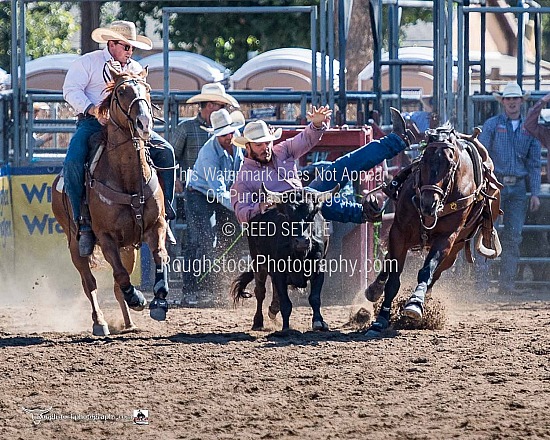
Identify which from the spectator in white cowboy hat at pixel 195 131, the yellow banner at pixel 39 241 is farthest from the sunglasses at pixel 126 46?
the yellow banner at pixel 39 241

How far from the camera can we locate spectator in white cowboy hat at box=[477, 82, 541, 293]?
38.3ft

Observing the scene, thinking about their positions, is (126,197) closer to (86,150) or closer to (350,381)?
(86,150)

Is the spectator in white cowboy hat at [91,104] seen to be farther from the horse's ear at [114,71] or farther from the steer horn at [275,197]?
the steer horn at [275,197]

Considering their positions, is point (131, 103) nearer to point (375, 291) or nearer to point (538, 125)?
point (375, 291)

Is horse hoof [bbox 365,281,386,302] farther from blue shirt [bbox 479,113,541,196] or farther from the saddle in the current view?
blue shirt [bbox 479,113,541,196]

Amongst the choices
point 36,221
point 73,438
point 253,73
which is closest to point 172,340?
point 73,438

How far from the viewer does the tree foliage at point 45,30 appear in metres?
26.6

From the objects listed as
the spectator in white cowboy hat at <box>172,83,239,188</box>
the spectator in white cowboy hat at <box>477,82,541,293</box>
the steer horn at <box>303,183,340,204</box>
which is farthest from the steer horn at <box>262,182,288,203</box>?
the spectator in white cowboy hat at <box>477,82,541,293</box>

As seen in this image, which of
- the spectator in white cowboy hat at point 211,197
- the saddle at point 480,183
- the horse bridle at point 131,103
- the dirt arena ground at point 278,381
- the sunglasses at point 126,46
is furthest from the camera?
the spectator in white cowboy hat at point 211,197

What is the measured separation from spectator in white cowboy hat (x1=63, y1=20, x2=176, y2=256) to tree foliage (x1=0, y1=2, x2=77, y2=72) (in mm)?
17242

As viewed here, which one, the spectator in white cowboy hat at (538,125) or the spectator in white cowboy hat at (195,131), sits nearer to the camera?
the spectator in white cowboy hat at (195,131)

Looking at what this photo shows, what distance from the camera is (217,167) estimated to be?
33.6 ft

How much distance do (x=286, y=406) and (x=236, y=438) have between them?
0.67m

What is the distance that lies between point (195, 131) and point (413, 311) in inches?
149
